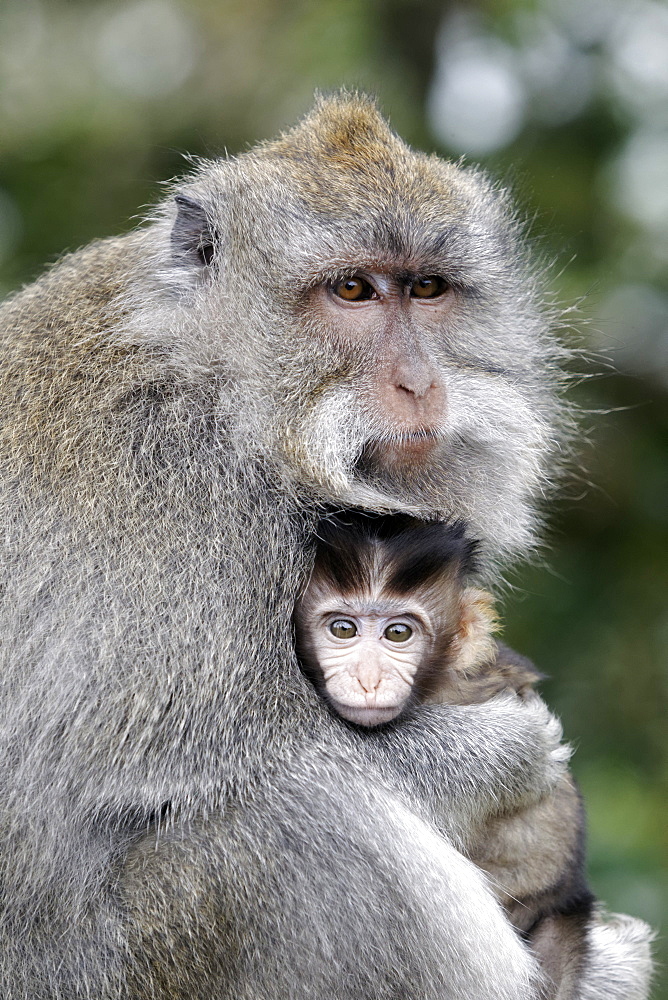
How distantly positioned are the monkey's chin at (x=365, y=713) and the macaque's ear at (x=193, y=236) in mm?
1952

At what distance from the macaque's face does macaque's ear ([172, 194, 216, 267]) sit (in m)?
1.59

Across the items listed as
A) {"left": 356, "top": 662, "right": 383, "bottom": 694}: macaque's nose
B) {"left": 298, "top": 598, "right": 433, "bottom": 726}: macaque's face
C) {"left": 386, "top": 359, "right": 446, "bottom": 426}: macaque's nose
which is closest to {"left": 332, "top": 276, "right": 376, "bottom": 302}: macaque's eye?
{"left": 386, "top": 359, "right": 446, "bottom": 426}: macaque's nose

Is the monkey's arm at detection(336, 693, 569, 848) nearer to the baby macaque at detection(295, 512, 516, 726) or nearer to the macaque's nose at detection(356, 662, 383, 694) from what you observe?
the baby macaque at detection(295, 512, 516, 726)

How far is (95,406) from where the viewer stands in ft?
14.6

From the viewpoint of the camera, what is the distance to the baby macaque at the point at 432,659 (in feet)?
14.5

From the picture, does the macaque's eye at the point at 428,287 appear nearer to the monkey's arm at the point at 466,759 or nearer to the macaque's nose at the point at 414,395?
the macaque's nose at the point at 414,395

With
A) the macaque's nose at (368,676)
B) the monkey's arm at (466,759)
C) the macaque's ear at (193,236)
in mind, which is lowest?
the monkey's arm at (466,759)

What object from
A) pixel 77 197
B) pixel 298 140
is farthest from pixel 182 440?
pixel 77 197

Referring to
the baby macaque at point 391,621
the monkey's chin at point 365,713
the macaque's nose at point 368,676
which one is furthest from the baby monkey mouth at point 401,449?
the monkey's chin at point 365,713

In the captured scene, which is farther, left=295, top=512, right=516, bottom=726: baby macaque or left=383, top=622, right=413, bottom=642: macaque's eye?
left=383, top=622, right=413, bottom=642: macaque's eye

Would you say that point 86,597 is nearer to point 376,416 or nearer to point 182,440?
point 182,440

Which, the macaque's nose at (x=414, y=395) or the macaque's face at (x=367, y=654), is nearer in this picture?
the macaque's face at (x=367, y=654)

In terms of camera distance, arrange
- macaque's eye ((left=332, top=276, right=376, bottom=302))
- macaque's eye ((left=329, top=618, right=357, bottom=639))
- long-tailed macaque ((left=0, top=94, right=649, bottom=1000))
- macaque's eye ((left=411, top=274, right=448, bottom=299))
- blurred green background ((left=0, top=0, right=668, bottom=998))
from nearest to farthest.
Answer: long-tailed macaque ((left=0, top=94, right=649, bottom=1000)) < macaque's eye ((left=329, top=618, right=357, bottom=639)) < macaque's eye ((left=332, top=276, right=376, bottom=302)) < macaque's eye ((left=411, top=274, right=448, bottom=299)) < blurred green background ((left=0, top=0, right=668, bottom=998))

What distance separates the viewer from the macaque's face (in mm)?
4320
